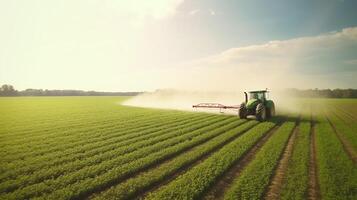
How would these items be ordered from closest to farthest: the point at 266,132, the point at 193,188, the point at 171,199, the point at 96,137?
the point at 171,199, the point at 193,188, the point at 96,137, the point at 266,132

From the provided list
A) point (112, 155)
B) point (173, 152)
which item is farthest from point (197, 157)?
point (112, 155)

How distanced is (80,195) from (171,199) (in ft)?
8.02

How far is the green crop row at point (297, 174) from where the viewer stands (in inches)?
242

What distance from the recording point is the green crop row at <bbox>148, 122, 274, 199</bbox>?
20.0 feet

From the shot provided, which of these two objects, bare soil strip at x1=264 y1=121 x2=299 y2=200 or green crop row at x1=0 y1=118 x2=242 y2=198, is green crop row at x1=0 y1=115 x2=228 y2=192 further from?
bare soil strip at x1=264 y1=121 x2=299 y2=200

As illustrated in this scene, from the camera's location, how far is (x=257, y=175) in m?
7.38

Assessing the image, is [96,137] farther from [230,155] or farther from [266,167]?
[266,167]

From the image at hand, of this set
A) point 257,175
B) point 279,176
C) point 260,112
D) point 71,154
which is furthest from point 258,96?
point 71,154

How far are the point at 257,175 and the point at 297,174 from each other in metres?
1.36

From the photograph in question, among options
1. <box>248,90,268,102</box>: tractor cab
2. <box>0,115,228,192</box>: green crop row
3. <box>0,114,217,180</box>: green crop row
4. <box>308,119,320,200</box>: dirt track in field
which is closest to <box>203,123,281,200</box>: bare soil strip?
<box>308,119,320,200</box>: dirt track in field

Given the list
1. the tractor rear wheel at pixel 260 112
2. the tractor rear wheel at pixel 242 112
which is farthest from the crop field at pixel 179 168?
the tractor rear wheel at pixel 242 112

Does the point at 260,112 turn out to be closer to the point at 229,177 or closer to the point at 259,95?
the point at 259,95

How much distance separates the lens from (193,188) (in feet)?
20.9

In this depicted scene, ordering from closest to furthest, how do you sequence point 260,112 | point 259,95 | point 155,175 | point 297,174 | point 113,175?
point 113,175, point 155,175, point 297,174, point 260,112, point 259,95
